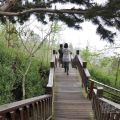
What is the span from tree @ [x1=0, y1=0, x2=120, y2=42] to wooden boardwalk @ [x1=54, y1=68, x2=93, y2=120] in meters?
3.65

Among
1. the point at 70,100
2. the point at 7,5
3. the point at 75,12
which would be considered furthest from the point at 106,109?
the point at 70,100

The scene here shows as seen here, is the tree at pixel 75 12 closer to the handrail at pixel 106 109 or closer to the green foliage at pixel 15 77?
the handrail at pixel 106 109

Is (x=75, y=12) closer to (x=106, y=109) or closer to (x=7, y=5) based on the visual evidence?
(x=7, y=5)

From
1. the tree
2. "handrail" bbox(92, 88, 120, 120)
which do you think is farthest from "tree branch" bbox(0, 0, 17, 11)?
"handrail" bbox(92, 88, 120, 120)

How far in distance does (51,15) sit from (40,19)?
1.67 feet

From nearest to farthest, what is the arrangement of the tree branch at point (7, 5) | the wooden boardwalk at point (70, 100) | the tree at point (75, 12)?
the tree at point (75, 12)
the tree branch at point (7, 5)
the wooden boardwalk at point (70, 100)

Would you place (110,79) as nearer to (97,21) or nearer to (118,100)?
(118,100)

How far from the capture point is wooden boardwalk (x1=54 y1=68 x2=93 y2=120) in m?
12.3

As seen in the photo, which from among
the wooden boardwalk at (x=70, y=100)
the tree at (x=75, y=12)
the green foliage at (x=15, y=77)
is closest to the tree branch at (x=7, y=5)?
the tree at (x=75, y=12)

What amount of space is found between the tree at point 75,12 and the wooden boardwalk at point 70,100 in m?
3.65

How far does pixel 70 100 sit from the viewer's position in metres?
15.0

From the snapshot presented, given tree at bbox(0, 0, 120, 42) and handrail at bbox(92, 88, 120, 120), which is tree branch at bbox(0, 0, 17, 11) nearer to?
tree at bbox(0, 0, 120, 42)

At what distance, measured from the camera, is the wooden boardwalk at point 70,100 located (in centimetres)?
1234

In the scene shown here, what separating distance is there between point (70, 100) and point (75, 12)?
22.8 ft
